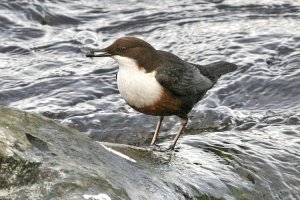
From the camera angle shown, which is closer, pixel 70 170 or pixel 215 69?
pixel 70 170

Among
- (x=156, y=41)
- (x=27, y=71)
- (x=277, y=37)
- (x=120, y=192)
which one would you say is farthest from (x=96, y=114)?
(x=120, y=192)

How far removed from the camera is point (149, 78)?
4.95 meters

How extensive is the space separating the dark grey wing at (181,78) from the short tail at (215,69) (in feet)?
0.40

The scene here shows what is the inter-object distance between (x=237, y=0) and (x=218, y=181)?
582 cm

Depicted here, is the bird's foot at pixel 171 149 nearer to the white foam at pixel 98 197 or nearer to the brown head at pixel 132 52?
the brown head at pixel 132 52

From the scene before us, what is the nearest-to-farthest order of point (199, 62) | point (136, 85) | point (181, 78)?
1. point (136, 85)
2. point (181, 78)
3. point (199, 62)

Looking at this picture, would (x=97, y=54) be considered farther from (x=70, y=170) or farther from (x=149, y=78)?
(x=70, y=170)

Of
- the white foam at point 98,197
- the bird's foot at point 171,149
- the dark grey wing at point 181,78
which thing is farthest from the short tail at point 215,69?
the white foam at point 98,197

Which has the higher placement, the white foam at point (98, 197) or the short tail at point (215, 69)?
the white foam at point (98, 197)

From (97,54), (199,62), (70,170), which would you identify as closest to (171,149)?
(97,54)

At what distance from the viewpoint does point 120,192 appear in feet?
10.7

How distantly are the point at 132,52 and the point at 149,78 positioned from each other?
0.71ft

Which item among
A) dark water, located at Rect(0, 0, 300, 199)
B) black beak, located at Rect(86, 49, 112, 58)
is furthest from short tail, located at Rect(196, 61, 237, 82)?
black beak, located at Rect(86, 49, 112, 58)

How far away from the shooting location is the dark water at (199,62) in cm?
507
